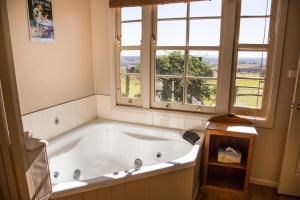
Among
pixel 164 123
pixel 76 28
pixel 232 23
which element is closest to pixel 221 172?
pixel 164 123

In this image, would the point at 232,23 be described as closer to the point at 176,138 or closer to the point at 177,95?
the point at 177,95

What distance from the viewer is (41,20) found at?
1905 mm

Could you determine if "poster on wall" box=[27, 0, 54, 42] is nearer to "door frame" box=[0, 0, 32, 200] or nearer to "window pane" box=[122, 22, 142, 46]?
"window pane" box=[122, 22, 142, 46]

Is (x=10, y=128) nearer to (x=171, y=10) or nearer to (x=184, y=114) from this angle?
(x=184, y=114)

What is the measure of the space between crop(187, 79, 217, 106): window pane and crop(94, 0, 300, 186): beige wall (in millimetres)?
583

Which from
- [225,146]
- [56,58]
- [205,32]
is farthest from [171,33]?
[225,146]

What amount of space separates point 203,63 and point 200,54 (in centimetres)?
10

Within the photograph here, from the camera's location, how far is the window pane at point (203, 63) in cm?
221

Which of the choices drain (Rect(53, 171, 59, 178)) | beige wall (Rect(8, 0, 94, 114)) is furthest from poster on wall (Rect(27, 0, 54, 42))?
drain (Rect(53, 171, 59, 178))

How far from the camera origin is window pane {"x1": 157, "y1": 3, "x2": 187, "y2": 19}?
87.0 inches

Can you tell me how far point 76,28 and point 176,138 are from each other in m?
1.61

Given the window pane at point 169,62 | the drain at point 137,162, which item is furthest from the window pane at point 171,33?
the drain at point 137,162

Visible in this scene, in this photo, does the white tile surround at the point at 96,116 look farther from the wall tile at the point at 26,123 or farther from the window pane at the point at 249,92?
the window pane at the point at 249,92

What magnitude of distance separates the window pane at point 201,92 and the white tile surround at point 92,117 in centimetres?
17
